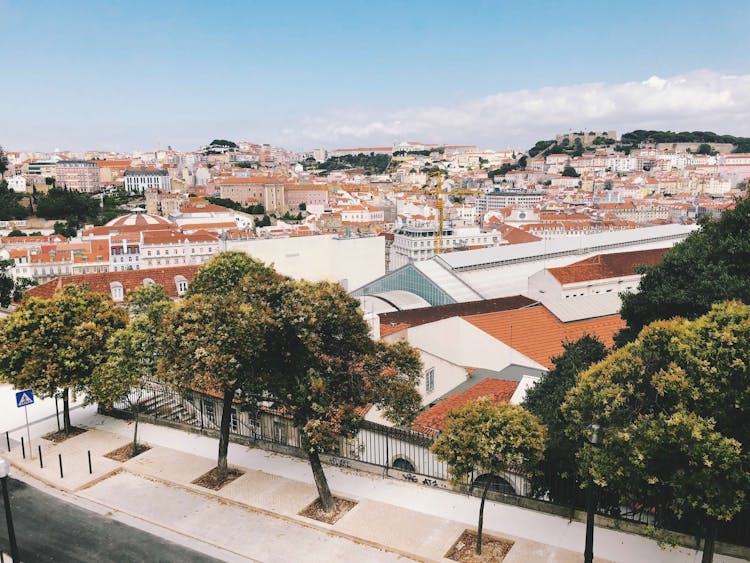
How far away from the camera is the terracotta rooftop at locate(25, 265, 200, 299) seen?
3884 centimetres

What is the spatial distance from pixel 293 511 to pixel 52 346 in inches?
346

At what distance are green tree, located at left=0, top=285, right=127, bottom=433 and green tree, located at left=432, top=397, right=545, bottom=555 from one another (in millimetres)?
10760

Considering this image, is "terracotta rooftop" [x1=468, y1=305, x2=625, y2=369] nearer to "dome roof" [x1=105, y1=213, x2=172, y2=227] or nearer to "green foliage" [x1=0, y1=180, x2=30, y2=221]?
"dome roof" [x1=105, y1=213, x2=172, y2=227]

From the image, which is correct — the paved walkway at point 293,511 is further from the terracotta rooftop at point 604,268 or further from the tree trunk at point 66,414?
the terracotta rooftop at point 604,268

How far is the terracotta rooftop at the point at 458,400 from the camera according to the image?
52.9ft

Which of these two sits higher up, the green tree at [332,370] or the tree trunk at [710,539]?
the green tree at [332,370]

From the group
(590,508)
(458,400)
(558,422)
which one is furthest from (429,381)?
(590,508)

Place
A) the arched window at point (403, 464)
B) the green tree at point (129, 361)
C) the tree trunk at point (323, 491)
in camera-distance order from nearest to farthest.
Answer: the tree trunk at point (323, 491) < the arched window at point (403, 464) < the green tree at point (129, 361)

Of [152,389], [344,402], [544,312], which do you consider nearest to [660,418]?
[344,402]

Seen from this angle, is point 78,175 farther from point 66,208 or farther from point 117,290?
point 117,290

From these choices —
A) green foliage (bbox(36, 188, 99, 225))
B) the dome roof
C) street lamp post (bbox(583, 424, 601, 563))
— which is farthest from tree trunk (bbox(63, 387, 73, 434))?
green foliage (bbox(36, 188, 99, 225))

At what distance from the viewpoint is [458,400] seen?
60.1 feet

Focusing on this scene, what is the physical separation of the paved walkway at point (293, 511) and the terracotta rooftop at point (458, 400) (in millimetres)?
2429

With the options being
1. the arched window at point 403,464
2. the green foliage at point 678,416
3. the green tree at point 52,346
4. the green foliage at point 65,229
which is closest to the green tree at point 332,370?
the arched window at point 403,464
